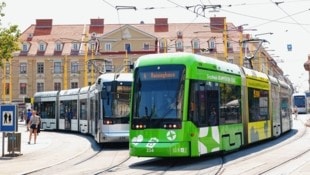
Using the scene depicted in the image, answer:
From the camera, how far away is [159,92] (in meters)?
14.9

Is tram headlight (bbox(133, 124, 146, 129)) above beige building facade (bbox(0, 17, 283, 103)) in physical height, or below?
below

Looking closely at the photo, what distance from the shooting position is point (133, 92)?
15328 millimetres

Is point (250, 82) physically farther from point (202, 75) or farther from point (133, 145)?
point (133, 145)

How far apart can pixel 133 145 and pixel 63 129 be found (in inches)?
817

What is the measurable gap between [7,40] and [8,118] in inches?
445

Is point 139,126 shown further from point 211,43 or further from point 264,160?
point 211,43

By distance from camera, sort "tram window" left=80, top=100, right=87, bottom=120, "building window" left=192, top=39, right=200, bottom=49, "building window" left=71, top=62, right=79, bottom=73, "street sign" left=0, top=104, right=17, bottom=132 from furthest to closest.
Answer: "building window" left=192, top=39, right=200, bottom=49, "building window" left=71, top=62, right=79, bottom=73, "tram window" left=80, top=100, right=87, bottom=120, "street sign" left=0, top=104, right=17, bottom=132

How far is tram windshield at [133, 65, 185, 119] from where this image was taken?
14.7 meters

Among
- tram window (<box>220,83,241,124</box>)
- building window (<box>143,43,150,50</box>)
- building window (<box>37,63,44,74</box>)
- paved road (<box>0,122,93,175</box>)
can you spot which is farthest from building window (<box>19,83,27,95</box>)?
tram window (<box>220,83,241,124</box>)

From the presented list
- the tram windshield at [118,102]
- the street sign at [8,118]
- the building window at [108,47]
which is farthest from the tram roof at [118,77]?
the building window at [108,47]

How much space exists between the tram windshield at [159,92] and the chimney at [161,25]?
73.0 meters

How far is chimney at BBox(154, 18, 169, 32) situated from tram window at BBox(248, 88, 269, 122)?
65396 mm

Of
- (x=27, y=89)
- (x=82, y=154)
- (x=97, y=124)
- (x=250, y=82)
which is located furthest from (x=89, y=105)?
(x=27, y=89)

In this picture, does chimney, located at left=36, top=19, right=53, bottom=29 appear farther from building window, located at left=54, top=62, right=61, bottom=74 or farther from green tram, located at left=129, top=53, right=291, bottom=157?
green tram, located at left=129, top=53, right=291, bottom=157
